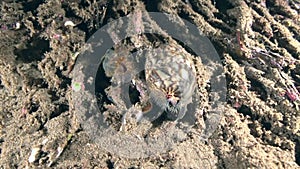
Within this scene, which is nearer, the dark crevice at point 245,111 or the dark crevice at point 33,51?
the dark crevice at point 245,111

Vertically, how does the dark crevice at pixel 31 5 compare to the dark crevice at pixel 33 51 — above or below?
above

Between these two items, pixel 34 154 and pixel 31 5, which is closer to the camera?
pixel 34 154

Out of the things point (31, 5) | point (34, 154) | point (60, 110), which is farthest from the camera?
point (31, 5)

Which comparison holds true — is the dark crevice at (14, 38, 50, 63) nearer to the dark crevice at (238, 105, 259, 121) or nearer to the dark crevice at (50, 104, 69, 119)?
the dark crevice at (50, 104, 69, 119)

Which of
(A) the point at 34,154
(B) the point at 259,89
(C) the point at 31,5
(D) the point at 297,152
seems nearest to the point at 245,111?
(B) the point at 259,89

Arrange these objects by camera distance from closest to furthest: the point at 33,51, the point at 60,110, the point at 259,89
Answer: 1. the point at 60,110
2. the point at 259,89
3. the point at 33,51

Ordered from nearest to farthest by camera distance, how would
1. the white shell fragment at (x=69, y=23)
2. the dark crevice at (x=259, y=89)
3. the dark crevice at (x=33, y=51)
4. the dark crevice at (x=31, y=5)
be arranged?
the dark crevice at (x=259, y=89), the dark crevice at (x=33, y=51), the white shell fragment at (x=69, y=23), the dark crevice at (x=31, y=5)

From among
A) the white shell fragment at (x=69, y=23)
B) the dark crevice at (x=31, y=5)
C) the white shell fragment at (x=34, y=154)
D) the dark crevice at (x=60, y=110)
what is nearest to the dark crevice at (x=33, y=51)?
the white shell fragment at (x=69, y=23)

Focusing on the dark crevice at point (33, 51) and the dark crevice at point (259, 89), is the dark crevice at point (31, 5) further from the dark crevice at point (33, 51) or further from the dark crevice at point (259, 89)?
the dark crevice at point (259, 89)

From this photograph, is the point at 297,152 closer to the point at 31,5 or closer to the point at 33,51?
the point at 33,51

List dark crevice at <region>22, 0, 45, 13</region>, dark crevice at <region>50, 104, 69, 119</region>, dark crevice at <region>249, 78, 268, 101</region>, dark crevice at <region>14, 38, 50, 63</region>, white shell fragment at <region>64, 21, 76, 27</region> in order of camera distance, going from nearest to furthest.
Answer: dark crevice at <region>50, 104, 69, 119</region> → dark crevice at <region>249, 78, 268, 101</region> → dark crevice at <region>14, 38, 50, 63</region> → white shell fragment at <region>64, 21, 76, 27</region> → dark crevice at <region>22, 0, 45, 13</region>

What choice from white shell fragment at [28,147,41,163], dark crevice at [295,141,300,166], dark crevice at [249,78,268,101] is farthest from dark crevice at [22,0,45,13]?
dark crevice at [295,141,300,166]
